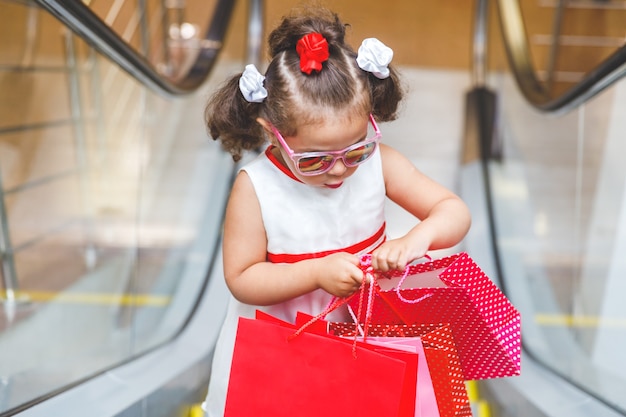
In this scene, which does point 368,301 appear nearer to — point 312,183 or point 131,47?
point 312,183

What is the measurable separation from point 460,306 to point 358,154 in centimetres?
35

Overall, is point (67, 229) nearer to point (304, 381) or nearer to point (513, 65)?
point (513, 65)

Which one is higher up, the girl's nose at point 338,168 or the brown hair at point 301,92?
the brown hair at point 301,92

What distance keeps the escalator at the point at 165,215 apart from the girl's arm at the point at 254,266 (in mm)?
631

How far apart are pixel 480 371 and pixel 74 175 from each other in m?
2.98

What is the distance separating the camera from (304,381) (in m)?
1.45

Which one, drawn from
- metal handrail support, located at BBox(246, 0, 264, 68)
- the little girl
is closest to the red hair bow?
the little girl

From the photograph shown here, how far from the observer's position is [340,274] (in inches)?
58.6

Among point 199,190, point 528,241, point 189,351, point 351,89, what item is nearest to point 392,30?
point 199,190

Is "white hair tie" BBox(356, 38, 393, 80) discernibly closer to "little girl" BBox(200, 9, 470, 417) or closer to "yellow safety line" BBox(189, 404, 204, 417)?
"little girl" BBox(200, 9, 470, 417)

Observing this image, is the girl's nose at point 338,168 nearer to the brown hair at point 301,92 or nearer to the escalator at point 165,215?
the brown hair at point 301,92

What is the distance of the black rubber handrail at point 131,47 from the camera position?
7.40 feet

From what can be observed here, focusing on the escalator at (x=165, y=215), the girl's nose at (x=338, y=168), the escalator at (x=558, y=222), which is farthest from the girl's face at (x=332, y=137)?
the escalator at (x=558, y=222)

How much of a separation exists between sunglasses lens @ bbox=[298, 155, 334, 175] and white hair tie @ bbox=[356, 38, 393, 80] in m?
0.21
